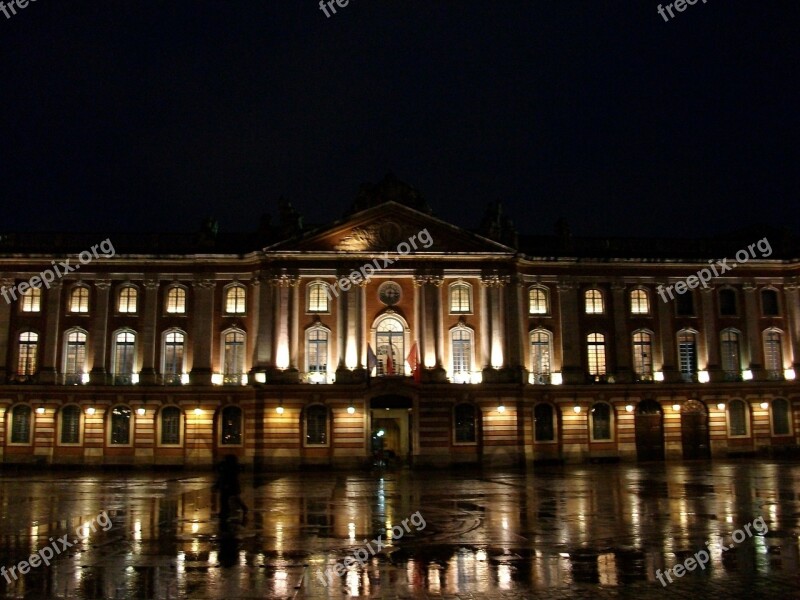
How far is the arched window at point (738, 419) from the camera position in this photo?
50.1 metres

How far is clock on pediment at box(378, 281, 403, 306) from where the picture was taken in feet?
157

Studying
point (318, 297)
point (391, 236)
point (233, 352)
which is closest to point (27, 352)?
point (233, 352)

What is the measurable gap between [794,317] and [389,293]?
2589cm

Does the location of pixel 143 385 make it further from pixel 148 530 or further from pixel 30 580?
pixel 30 580

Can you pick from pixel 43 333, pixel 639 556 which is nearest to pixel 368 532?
pixel 639 556

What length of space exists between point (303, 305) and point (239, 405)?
6.92 m

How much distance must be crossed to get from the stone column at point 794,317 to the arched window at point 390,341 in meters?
24.8

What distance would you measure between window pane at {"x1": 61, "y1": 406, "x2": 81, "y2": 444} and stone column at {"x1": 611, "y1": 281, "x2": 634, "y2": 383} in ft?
106

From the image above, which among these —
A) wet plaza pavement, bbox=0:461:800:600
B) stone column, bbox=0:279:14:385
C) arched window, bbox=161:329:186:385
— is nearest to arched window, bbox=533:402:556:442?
wet plaza pavement, bbox=0:461:800:600

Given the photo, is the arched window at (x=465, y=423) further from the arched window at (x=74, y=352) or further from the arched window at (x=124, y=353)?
the arched window at (x=74, y=352)

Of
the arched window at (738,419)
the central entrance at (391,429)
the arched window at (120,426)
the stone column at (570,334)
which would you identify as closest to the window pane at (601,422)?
the stone column at (570,334)

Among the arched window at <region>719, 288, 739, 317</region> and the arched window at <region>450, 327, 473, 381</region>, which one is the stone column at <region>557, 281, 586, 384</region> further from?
the arched window at <region>719, 288, 739, 317</region>

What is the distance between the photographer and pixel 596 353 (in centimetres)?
5003

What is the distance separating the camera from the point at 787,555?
1502 cm
